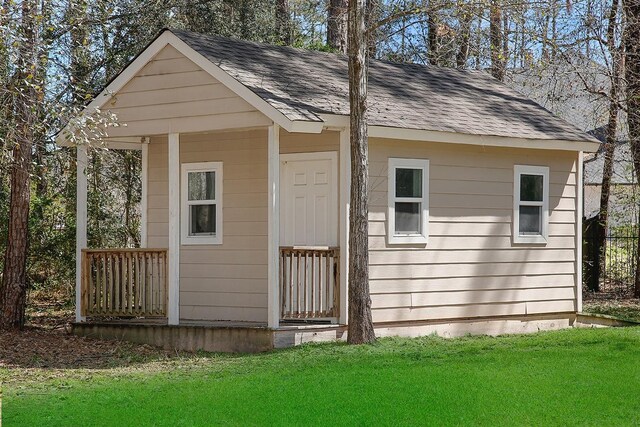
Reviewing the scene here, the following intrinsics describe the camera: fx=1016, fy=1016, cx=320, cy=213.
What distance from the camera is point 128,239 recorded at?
70.1 ft

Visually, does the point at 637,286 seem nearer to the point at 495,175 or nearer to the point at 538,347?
the point at 495,175

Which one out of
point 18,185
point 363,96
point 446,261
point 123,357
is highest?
point 363,96

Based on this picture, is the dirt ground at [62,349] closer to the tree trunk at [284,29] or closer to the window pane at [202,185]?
the window pane at [202,185]

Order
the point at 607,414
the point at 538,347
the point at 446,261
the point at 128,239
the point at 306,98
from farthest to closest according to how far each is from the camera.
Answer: the point at 128,239 < the point at 446,261 < the point at 306,98 < the point at 538,347 < the point at 607,414

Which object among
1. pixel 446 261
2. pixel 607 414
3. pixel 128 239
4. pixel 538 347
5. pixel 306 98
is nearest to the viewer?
pixel 607 414

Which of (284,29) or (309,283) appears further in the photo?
(284,29)

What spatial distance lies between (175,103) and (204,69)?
711 mm

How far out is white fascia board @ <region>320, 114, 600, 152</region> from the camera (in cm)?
1382

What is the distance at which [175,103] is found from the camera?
14.5 meters

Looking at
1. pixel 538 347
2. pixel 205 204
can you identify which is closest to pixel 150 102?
pixel 205 204

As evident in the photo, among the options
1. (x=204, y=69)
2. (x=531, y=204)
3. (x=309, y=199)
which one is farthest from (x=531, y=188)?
(x=204, y=69)

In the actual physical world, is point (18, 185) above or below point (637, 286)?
above

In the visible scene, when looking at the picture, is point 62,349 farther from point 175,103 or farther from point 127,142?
point 175,103

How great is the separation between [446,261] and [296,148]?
2837 millimetres
